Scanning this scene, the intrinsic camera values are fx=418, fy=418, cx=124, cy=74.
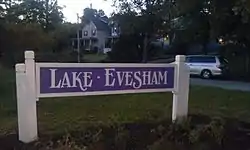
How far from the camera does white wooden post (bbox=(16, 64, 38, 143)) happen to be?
18.0 feet

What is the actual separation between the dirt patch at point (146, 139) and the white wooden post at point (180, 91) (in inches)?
13.5

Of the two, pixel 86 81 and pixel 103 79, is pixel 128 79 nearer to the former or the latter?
pixel 103 79

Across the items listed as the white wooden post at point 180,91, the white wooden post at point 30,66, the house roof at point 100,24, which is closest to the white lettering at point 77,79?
the white wooden post at point 30,66

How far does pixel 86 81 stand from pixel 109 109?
4168mm

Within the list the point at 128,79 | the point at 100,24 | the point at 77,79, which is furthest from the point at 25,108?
the point at 100,24

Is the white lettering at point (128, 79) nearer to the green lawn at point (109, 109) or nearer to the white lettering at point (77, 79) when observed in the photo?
the white lettering at point (77, 79)

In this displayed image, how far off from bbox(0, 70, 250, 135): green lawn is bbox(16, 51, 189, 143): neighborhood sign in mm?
1000

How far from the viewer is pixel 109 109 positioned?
10.2 meters

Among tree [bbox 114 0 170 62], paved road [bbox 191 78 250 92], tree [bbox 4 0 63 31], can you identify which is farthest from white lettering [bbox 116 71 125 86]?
tree [bbox 4 0 63 31]

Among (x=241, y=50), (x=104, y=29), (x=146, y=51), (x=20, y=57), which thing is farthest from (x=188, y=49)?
(x=104, y=29)

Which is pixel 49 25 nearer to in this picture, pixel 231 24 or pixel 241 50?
pixel 241 50

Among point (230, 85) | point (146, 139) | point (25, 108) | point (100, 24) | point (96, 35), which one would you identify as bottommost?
point (230, 85)

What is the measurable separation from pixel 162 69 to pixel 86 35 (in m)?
73.1

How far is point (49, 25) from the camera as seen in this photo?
5903cm
